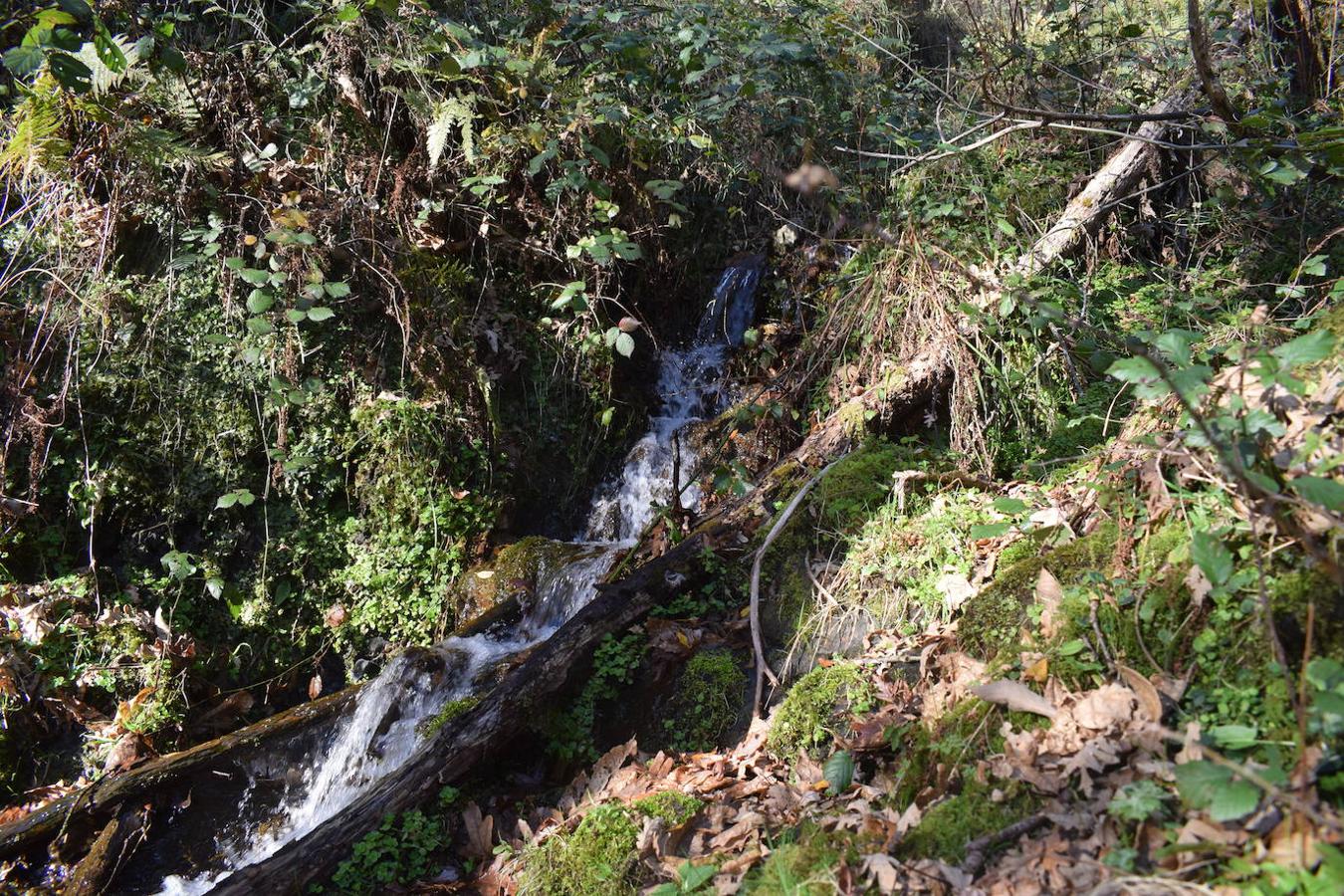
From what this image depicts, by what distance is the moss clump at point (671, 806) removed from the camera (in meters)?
2.79

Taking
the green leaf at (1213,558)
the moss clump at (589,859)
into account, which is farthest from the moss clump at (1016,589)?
the moss clump at (589,859)

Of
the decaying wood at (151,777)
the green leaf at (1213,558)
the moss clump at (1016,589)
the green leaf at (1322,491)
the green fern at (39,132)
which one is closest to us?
the green leaf at (1322,491)

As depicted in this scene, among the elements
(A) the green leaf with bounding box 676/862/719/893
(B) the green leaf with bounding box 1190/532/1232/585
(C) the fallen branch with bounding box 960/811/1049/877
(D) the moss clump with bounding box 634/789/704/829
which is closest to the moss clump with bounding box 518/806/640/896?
(D) the moss clump with bounding box 634/789/704/829

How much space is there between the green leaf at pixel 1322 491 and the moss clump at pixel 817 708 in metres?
1.64

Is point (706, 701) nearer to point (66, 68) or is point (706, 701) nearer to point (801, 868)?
point (801, 868)

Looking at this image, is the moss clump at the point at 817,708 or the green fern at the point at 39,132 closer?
the moss clump at the point at 817,708

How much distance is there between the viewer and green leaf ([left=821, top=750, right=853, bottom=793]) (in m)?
2.57

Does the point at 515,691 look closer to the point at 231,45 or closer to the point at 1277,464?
the point at 1277,464

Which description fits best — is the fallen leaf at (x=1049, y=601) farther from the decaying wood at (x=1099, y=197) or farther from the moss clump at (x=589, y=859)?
the decaying wood at (x=1099, y=197)

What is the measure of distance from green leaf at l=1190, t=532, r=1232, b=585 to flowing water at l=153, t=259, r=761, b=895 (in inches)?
117

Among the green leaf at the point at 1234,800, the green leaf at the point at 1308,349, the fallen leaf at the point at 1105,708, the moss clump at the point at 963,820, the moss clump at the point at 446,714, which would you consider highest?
the green leaf at the point at 1308,349

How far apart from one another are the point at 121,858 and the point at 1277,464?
5133 mm

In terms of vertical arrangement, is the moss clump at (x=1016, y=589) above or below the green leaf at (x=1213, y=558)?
below

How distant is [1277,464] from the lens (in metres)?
2.06
